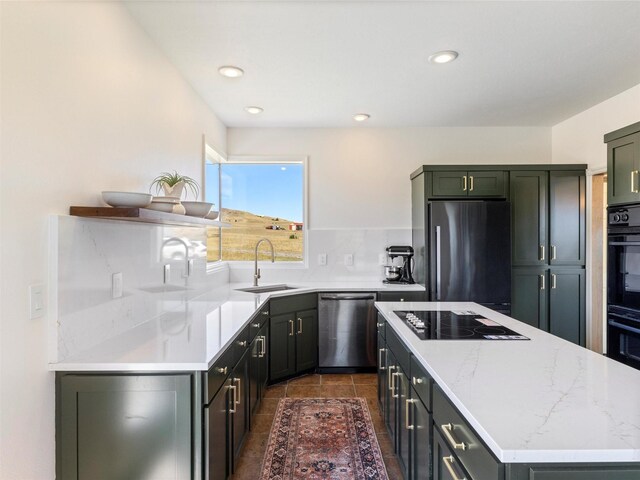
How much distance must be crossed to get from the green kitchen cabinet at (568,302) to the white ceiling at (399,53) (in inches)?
64.6

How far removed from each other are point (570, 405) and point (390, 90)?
2666mm

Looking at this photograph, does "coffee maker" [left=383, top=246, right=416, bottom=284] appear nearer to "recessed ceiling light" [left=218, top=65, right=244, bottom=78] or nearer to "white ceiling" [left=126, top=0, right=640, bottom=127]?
"white ceiling" [left=126, top=0, right=640, bottom=127]

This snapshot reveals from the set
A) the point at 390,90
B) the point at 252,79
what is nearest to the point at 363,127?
the point at 390,90

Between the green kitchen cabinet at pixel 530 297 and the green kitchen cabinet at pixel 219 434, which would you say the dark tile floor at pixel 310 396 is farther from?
the green kitchen cabinet at pixel 530 297

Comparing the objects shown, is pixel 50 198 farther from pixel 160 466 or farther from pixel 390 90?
pixel 390 90

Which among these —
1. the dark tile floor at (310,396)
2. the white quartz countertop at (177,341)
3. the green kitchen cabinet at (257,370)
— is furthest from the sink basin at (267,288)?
the dark tile floor at (310,396)

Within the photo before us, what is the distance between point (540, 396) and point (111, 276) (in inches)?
72.4

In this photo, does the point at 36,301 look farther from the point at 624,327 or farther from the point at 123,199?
the point at 624,327

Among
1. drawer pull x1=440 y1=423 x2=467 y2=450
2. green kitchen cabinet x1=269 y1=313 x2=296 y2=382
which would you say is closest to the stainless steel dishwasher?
green kitchen cabinet x1=269 y1=313 x2=296 y2=382

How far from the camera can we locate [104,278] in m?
1.69

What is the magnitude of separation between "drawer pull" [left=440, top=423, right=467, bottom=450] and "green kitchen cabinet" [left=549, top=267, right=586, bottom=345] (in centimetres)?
301

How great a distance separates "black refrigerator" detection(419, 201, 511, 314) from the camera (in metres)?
3.41

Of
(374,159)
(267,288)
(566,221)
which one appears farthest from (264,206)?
(566,221)

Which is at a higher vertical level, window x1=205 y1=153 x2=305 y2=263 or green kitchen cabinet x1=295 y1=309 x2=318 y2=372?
window x1=205 y1=153 x2=305 y2=263
